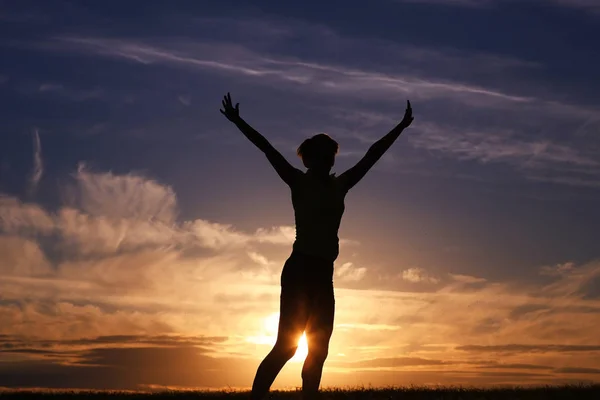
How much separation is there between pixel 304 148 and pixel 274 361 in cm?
258

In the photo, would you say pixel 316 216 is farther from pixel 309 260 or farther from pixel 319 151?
pixel 319 151

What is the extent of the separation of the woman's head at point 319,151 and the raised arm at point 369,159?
0.29 m

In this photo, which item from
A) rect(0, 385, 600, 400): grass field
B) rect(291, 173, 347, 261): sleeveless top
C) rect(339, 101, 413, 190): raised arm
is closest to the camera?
rect(291, 173, 347, 261): sleeveless top


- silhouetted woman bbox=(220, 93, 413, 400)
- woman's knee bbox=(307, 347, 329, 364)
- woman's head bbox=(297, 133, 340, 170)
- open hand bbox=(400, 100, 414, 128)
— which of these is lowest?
woman's knee bbox=(307, 347, 329, 364)

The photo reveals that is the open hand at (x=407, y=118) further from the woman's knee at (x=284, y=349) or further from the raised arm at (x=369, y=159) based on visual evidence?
the woman's knee at (x=284, y=349)

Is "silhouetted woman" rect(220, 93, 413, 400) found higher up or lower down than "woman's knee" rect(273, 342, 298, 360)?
higher up

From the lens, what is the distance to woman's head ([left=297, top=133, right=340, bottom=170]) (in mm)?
9008

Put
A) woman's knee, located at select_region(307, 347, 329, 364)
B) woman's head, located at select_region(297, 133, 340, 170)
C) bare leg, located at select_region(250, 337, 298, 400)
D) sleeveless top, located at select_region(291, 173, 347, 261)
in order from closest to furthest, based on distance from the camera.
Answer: bare leg, located at select_region(250, 337, 298, 400)
sleeveless top, located at select_region(291, 173, 347, 261)
woman's knee, located at select_region(307, 347, 329, 364)
woman's head, located at select_region(297, 133, 340, 170)

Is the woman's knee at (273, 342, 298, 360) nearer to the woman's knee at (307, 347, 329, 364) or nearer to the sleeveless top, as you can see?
the woman's knee at (307, 347, 329, 364)

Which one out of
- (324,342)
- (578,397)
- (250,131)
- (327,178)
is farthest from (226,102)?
(578,397)

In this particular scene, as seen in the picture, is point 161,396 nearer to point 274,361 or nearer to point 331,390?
point 331,390

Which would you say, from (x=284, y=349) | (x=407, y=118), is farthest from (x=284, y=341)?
(x=407, y=118)

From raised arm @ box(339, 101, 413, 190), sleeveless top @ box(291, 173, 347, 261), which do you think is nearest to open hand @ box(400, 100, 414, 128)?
raised arm @ box(339, 101, 413, 190)

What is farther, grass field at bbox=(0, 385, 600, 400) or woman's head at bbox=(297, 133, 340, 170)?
grass field at bbox=(0, 385, 600, 400)
